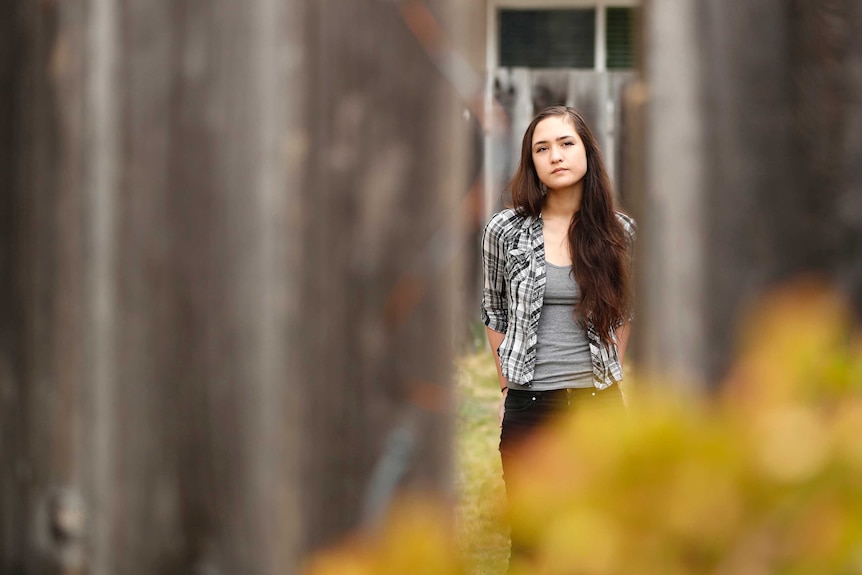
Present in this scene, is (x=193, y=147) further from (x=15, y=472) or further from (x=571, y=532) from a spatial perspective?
(x=571, y=532)

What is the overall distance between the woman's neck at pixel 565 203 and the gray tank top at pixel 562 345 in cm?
20

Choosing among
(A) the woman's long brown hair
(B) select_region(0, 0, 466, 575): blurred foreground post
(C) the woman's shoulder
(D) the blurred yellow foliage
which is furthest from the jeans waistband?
(D) the blurred yellow foliage

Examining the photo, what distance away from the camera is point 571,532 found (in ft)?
2.43

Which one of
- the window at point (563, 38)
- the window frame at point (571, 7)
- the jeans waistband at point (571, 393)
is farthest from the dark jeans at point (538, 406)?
the window at point (563, 38)

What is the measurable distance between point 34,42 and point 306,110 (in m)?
0.40

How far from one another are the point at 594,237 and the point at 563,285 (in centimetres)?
18

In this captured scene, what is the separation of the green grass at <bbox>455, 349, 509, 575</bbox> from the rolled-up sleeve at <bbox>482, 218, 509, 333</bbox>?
1.35 feet

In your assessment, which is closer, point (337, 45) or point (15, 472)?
point (337, 45)

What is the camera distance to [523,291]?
3035 millimetres

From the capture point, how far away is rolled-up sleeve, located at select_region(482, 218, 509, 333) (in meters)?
3.22

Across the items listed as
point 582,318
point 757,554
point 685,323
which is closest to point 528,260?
point 582,318

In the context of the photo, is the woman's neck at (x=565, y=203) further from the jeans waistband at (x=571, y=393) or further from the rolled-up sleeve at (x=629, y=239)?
the jeans waistband at (x=571, y=393)

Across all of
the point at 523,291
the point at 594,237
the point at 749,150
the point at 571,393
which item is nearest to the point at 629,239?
the point at 594,237

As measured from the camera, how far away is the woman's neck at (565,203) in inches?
123
